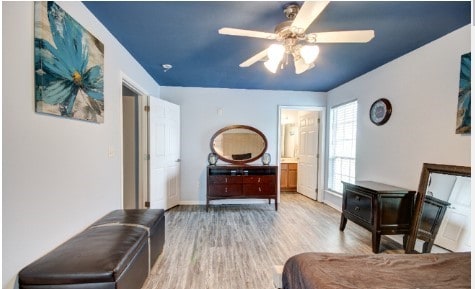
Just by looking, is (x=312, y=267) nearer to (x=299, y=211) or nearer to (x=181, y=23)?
(x=181, y=23)

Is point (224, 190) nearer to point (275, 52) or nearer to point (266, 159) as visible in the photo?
point (266, 159)

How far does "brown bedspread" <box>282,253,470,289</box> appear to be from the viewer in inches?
47.1

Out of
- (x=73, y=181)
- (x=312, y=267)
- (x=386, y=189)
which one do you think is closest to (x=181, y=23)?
(x=73, y=181)

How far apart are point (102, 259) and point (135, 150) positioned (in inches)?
102

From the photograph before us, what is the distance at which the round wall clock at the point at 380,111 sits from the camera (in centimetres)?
322

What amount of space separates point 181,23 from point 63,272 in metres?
2.08

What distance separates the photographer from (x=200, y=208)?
4492 mm

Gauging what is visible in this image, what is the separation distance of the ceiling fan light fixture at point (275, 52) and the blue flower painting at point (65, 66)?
1.48 metres

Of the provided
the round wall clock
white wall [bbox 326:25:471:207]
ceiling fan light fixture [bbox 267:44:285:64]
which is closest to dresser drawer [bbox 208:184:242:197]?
white wall [bbox 326:25:471:207]

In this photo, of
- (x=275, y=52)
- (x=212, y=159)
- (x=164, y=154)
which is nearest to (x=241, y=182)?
(x=212, y=159)

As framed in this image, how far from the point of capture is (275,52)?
1.89m

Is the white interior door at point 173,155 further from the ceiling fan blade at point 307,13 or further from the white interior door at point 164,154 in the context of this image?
the ceiling fan blade at point 307,13

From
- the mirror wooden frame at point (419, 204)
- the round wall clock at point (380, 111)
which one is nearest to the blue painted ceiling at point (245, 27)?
the round wall clock at point (380, 111)

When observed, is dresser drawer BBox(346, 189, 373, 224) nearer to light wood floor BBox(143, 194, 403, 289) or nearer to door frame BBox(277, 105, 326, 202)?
light wood floor BBox(143, 194, 403, 289)
